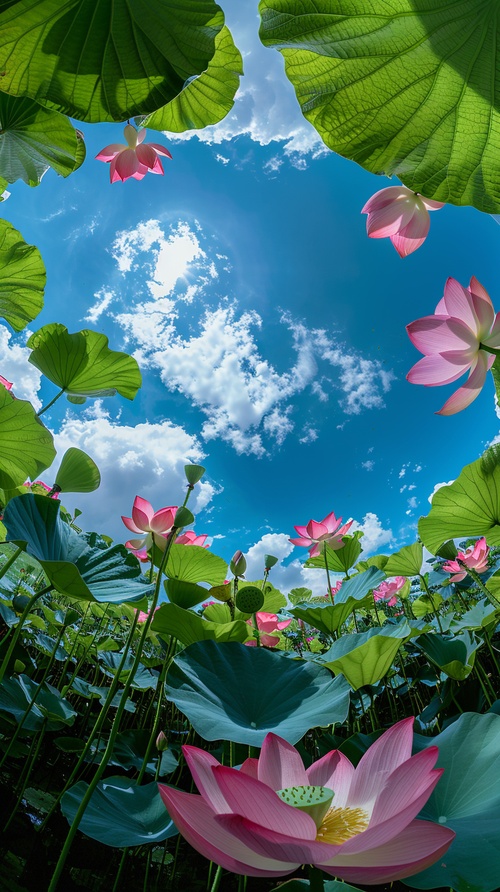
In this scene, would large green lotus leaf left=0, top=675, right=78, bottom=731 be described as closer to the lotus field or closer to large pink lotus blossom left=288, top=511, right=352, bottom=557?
the lotus field

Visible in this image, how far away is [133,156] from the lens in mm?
1057

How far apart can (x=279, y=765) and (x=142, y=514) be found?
2.57ft

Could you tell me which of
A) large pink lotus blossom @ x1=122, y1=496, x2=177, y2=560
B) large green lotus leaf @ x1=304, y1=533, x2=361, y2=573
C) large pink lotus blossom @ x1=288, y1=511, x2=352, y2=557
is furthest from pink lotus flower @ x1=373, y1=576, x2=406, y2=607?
large pink lotus blossom @ x1=122, y1=496, x2=177, y2=560

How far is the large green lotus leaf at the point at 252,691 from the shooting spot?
0.59 metres

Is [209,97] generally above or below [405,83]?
above

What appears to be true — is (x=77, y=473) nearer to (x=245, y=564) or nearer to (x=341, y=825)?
(x=245, y=564)

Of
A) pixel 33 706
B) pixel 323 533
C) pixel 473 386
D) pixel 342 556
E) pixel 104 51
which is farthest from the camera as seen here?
pixel 342 556

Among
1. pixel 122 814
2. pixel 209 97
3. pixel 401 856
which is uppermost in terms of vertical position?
pixel 209 97

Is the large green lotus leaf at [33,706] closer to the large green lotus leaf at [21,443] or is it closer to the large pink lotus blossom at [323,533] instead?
the large green lotus leaf at [21,443]

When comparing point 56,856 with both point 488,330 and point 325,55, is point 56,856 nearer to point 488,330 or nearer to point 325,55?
point 488,330

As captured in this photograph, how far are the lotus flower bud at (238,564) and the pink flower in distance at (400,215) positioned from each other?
2.57 feet

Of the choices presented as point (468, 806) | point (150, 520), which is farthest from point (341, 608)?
point (468, 806)

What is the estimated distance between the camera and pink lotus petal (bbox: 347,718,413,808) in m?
0.33

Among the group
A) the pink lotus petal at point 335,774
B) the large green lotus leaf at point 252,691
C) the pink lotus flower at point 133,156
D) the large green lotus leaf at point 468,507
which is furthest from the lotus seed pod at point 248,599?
the pink lotus flower at point 133,156
